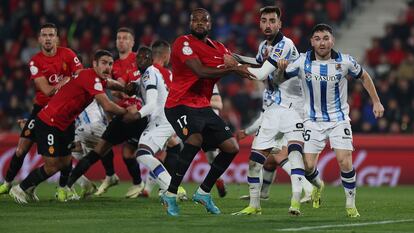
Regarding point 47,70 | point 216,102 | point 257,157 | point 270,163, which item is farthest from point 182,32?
point 257,157

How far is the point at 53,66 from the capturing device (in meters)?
14.7

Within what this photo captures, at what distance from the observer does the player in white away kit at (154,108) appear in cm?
1411

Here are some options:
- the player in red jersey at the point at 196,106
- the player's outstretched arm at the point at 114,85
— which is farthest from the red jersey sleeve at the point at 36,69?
the player in red jersey at the point at 196,106

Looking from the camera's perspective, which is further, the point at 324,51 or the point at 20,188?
the point at 20,188

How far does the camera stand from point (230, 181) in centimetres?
2077

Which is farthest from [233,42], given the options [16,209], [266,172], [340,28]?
[16,209]

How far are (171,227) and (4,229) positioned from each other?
1.69 meters

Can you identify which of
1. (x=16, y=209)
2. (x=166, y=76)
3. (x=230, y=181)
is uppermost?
(x=166, y=76)

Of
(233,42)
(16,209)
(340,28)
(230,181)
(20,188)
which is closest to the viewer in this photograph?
(16,209)

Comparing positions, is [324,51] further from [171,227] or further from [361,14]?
[361,14]

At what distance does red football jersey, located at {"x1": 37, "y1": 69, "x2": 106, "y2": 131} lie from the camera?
13.9 metres

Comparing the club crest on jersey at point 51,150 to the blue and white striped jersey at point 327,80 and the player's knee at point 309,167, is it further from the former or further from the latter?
the blue and white striped jersey at point 327,80

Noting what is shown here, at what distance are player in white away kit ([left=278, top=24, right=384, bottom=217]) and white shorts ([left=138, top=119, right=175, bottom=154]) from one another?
285 cm

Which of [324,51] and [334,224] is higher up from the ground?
[324,51]
